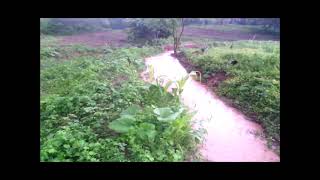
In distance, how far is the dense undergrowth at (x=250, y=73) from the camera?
196 inches

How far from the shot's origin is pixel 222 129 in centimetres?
455

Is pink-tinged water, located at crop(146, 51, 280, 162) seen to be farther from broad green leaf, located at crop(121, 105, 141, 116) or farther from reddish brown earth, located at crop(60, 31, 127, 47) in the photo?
reddish brown earth, located at crop(60, 31, 127, 47)

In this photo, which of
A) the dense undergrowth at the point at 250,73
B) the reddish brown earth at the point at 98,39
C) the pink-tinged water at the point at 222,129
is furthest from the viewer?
the reddish brown earth at the point at 98,39

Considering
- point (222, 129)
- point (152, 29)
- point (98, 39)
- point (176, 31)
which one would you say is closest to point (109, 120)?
point (222, 129)

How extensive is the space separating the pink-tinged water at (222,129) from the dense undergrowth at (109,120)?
294mm

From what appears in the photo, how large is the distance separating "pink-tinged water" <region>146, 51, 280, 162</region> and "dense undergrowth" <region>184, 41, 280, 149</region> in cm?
23

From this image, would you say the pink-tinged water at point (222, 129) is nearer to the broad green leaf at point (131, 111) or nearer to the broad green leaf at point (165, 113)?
the broad green leaf at point (165, 113)

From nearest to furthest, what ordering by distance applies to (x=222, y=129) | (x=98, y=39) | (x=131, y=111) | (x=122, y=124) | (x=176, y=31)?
(x=122, y=124), (x=131, y=111), (x=222, y=129), (x=98, y=39), (x=176, y=31)

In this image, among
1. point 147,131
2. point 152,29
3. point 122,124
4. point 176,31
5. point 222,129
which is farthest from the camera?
point 152,29

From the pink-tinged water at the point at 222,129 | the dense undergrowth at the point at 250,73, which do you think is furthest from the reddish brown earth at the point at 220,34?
the pink-tinged water at the point at 222,129

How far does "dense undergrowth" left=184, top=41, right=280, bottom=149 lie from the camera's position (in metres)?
4.97

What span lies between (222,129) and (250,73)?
207cm

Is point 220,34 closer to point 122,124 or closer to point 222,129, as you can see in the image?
point 222,129
